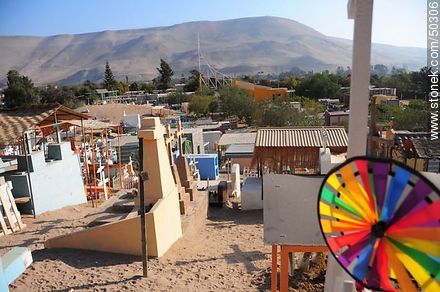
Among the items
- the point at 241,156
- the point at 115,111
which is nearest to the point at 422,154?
the point at 241,156

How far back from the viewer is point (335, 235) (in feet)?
8.61

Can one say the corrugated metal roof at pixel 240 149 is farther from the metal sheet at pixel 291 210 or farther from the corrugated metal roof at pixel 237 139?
the metal sheet at pixel 291 210

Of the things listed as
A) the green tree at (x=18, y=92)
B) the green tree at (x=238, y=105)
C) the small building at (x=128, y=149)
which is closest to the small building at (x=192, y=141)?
the small building at (x=128, y=149)

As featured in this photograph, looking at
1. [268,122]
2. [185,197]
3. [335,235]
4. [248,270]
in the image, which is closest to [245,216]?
[185,197]

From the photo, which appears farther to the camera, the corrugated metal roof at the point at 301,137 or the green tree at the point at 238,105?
the green tree at the point at 238,105

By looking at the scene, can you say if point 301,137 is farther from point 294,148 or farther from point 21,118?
point 21,118

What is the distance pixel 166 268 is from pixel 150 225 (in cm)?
87

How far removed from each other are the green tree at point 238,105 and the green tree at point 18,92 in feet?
90.3

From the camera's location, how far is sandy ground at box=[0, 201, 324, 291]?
602cm

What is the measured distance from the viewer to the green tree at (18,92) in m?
52.0

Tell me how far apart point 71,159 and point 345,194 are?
38.6 feet

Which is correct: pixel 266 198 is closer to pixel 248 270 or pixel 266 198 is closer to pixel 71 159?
pixel 248 270

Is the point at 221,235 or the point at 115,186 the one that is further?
the point at 115,186

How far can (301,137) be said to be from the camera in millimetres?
13773
